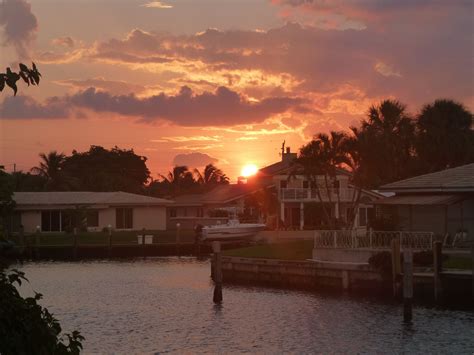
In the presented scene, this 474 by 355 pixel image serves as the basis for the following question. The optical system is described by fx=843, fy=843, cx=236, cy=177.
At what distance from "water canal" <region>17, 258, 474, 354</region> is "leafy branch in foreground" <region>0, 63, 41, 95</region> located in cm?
2084

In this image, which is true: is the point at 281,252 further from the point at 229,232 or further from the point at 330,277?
the point at 229,232

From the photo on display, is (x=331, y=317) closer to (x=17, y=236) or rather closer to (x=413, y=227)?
(x=413, y=227)

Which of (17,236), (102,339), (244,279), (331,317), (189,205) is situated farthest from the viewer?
(189,205)

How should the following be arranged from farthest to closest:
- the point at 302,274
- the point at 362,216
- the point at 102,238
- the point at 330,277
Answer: the point at 362,216, the point at 102,238, the point at 302,274, the point at 330,277

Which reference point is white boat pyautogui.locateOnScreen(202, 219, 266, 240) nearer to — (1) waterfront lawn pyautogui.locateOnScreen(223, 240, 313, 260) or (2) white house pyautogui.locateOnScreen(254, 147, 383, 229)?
(2) white house pyautogui.locateOnScreen(254, 147, 383, 229)

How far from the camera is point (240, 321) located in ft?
115

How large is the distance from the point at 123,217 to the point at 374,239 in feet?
155

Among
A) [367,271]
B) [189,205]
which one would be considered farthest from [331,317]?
[189,205]

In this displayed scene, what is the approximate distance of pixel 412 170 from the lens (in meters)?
83.7

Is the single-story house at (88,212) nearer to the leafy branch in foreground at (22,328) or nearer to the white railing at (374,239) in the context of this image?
the white railing at (374,239)

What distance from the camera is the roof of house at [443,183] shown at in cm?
4609

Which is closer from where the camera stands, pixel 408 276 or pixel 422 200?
pixel 408 276

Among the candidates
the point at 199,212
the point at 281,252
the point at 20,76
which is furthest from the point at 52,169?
the point at 20,76

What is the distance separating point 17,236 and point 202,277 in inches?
949
